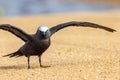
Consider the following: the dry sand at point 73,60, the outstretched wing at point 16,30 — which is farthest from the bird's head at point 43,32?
the dry sand at point 73,60

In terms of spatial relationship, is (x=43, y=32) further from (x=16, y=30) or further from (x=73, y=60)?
(x=73, y=60)

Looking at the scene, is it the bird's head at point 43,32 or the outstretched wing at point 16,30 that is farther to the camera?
the outstretched wing at point 16,30

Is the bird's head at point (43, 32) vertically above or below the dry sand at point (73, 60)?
above

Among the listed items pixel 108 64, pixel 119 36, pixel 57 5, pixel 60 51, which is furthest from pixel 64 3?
pixel 108 64

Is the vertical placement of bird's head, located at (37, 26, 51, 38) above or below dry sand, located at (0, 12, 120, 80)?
above

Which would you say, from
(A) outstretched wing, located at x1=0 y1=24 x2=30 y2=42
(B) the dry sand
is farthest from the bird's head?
(B) the dry sand

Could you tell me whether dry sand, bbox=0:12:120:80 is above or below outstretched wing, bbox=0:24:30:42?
below

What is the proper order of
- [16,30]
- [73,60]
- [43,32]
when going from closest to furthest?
[43,32] → [16,30] → [73,60]

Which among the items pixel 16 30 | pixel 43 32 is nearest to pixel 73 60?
pixel 16 30

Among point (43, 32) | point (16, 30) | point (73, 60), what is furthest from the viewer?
point (73, 60)

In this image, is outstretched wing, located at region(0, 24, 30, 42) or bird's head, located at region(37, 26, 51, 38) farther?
outstretched wing, located at region(0, 24, 30, 42)

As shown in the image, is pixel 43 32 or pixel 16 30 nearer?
pixel 43 32

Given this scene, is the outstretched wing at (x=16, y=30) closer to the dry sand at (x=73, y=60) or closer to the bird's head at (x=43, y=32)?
the bird's head at (x=43, y=32)

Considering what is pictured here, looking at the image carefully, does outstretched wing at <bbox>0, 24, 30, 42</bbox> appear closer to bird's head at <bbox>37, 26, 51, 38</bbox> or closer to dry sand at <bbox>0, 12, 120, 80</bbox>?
bird's head at <bbox>37, 26, 51, 38</bbox>
